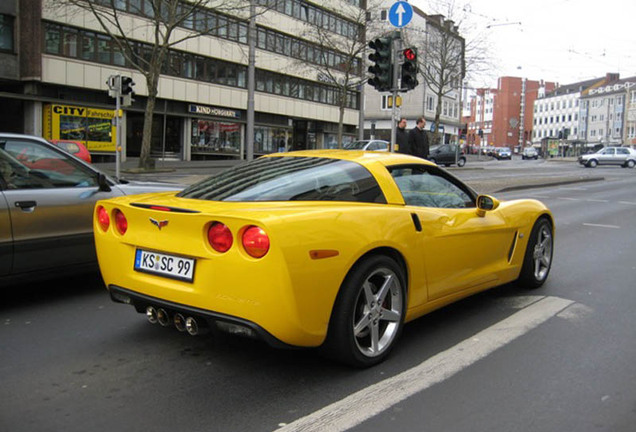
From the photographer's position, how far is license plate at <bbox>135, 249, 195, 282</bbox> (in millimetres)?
3322

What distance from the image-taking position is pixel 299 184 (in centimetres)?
377

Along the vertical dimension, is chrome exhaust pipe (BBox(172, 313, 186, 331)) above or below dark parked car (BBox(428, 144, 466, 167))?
below

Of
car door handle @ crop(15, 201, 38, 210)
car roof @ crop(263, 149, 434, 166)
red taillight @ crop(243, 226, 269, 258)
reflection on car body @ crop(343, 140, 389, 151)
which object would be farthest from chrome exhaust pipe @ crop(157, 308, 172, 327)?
reflection on car body @ crop(343, 140, 389, 151)

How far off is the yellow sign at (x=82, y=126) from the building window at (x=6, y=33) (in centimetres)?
317

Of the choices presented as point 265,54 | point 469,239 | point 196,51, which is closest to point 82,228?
point 469,239

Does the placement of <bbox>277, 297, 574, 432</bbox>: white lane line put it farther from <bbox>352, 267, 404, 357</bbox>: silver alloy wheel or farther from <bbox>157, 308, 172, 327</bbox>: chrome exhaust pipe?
<bbox>157, 308, 172, 327</bbox>: chrome exhaust pipe

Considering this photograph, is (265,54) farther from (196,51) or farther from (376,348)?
(376,348)

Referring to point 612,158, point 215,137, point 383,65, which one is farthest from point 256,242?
point 612,158

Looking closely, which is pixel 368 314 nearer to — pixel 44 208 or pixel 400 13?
pixel 44 208

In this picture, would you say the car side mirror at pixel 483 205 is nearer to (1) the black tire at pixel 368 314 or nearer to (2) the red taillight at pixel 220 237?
(1) the black tire at pixel 368 314

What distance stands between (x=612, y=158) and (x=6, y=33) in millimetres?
43432

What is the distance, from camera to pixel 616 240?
29.1 feet

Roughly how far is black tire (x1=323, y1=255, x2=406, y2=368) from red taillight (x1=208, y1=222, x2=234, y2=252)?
701 mm

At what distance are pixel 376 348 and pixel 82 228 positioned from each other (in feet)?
9.47
